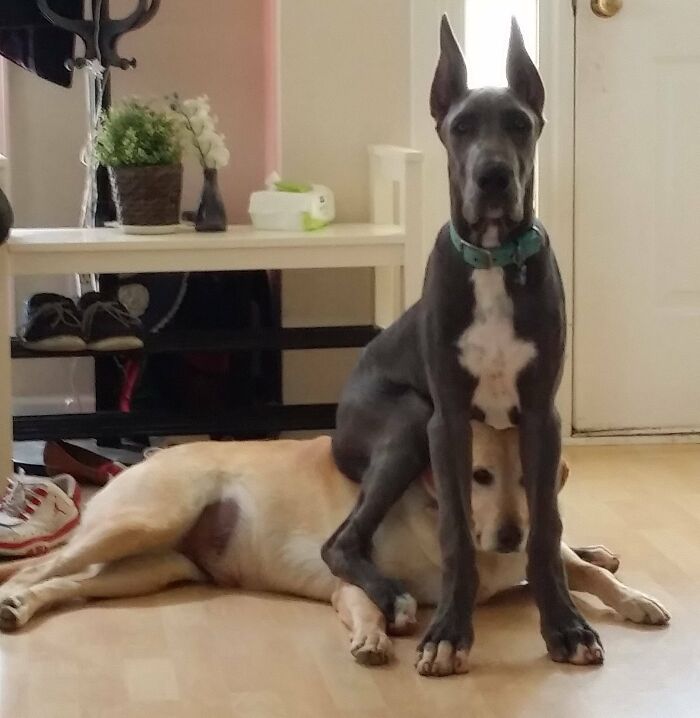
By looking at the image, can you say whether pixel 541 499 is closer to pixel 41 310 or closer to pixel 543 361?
pixel 543 361

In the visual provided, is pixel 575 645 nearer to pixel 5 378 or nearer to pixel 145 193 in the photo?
pixel 5 378

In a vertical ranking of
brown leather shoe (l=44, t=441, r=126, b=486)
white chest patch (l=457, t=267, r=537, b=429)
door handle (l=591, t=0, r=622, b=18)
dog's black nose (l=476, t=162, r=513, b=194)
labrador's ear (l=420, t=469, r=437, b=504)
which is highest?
door handle (l=591, t=0, r=622, b=18)

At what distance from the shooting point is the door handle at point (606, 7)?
11.4ft

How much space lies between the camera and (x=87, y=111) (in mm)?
3689

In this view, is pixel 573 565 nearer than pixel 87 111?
Yes

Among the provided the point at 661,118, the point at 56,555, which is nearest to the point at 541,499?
the point at 56,555

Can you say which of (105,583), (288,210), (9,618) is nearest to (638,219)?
(288,210)

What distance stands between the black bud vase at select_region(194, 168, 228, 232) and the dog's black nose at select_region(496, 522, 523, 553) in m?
1.33

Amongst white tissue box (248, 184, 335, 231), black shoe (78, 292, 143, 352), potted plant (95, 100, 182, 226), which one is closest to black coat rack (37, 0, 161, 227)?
potted plant (95, 100, 182, 226)

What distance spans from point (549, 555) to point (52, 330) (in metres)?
1.50

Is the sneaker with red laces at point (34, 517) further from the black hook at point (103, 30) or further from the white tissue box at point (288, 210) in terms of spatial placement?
the black hook at point (103, 30)

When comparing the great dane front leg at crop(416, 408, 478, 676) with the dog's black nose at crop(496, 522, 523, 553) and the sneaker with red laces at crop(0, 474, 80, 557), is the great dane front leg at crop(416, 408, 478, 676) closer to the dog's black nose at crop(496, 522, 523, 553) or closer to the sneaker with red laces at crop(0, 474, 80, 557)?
the dog's black nose at crop(496, 522, 523, 553)

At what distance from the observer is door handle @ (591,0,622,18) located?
3471 millimetres

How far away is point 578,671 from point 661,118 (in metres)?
1.93
